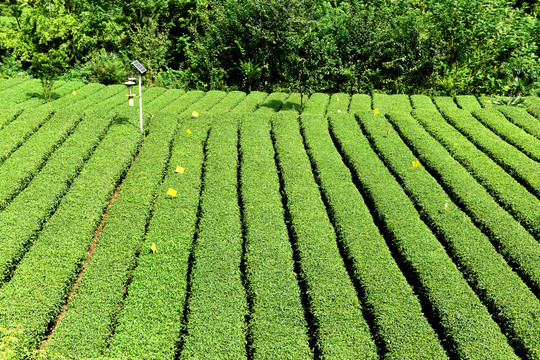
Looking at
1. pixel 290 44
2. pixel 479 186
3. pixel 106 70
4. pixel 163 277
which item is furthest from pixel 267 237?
pixel 106 70

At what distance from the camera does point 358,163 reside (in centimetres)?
1822

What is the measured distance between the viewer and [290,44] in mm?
24109

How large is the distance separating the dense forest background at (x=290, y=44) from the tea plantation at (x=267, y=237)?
26.8 ft

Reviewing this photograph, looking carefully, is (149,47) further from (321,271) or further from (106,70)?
(321,271)

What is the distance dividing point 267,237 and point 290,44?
13.9m

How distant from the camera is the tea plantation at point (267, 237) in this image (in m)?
10.6

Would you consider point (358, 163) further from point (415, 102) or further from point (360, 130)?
point (415, 102)

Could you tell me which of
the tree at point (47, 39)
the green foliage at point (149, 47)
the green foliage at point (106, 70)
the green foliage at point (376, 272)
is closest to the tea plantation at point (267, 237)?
the green foliage at point (376, 272)

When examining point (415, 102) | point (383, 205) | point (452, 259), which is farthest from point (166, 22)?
point (452, 259)

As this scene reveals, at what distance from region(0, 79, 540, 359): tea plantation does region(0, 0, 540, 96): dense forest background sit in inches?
322

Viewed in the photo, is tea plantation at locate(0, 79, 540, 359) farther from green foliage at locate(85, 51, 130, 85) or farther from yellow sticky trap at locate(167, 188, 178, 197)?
green foliage at locate(85, 51, 130, 85)

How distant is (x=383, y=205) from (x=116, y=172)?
403 inches

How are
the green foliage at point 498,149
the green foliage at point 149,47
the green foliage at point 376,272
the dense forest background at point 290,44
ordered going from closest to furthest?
1. the green foliage at point 376,272
2. the green foliage at point 498,149
3. the dense forest background at point 290,44
4. the green foliage at point 149,47

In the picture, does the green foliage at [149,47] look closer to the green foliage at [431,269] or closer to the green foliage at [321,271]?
the green foliage at [321,271]
